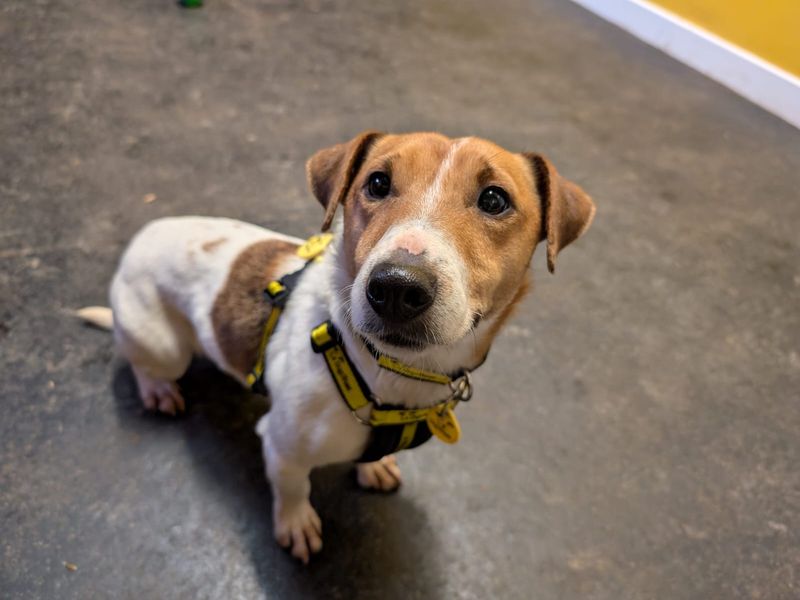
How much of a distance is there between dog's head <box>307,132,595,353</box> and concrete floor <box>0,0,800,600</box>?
959 millimetres

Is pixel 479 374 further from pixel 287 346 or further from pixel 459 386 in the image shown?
pixel 287 346

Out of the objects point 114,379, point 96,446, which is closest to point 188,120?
point 114,379

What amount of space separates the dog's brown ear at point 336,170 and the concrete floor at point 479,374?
3.29ft

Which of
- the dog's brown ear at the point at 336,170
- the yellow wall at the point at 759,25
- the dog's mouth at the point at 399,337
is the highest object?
the yellow wall at the point at 759,25

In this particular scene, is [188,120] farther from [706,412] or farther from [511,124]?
[706,412]

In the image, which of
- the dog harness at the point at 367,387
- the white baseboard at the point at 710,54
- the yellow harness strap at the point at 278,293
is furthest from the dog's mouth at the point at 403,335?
the white baseboard at the point at 710,54

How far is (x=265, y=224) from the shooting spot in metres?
2.96

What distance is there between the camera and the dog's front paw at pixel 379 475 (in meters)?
2.02

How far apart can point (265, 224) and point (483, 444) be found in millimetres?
1541

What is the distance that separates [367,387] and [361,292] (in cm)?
36

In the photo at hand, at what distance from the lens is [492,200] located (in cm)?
139

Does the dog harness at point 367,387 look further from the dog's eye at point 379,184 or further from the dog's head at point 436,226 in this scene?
the dog's eye at point 379,184

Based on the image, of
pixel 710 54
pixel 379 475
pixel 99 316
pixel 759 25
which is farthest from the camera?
pixel 710 54

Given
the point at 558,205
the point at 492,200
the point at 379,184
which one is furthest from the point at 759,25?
the point at 379,184
